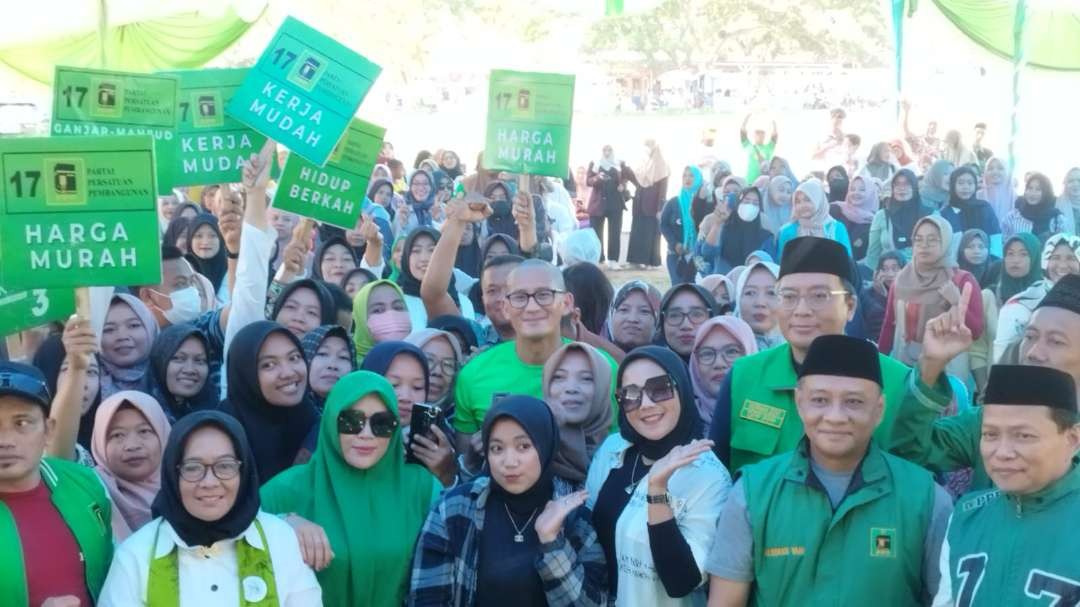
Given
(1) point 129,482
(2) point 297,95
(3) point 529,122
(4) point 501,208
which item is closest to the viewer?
(1) point 129,482

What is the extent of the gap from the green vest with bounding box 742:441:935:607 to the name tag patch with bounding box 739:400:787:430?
548 mm

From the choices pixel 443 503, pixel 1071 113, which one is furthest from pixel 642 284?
pixel 1071 113

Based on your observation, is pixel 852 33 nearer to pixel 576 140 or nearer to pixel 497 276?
pixel 576 140

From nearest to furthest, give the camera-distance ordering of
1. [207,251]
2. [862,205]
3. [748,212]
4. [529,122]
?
[529,122] → [207,251] → [748,212] → [862,205]

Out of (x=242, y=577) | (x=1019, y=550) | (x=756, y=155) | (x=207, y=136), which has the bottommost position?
(x=242, y=577)

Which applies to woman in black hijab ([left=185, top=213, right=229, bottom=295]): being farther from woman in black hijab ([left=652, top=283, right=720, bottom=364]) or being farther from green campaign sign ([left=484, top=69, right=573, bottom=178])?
woman in black hijab ([left=652, top=283, right=720, bottom=364])

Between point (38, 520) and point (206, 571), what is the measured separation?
511 mm

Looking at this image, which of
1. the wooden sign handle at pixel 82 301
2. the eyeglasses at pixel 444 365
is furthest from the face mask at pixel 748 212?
the wooden sign handle at pixel 82 301

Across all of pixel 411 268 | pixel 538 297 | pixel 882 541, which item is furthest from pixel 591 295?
pixel 882 541

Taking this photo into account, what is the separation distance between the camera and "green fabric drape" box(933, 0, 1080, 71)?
16766mm

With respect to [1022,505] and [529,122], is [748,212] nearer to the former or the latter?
[529,122]

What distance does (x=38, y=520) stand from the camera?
11.9ft

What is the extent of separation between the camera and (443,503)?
401 centimetres

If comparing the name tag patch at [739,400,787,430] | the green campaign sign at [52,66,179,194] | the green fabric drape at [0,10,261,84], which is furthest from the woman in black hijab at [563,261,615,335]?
the green fabric drape at [0,10,261,84]
